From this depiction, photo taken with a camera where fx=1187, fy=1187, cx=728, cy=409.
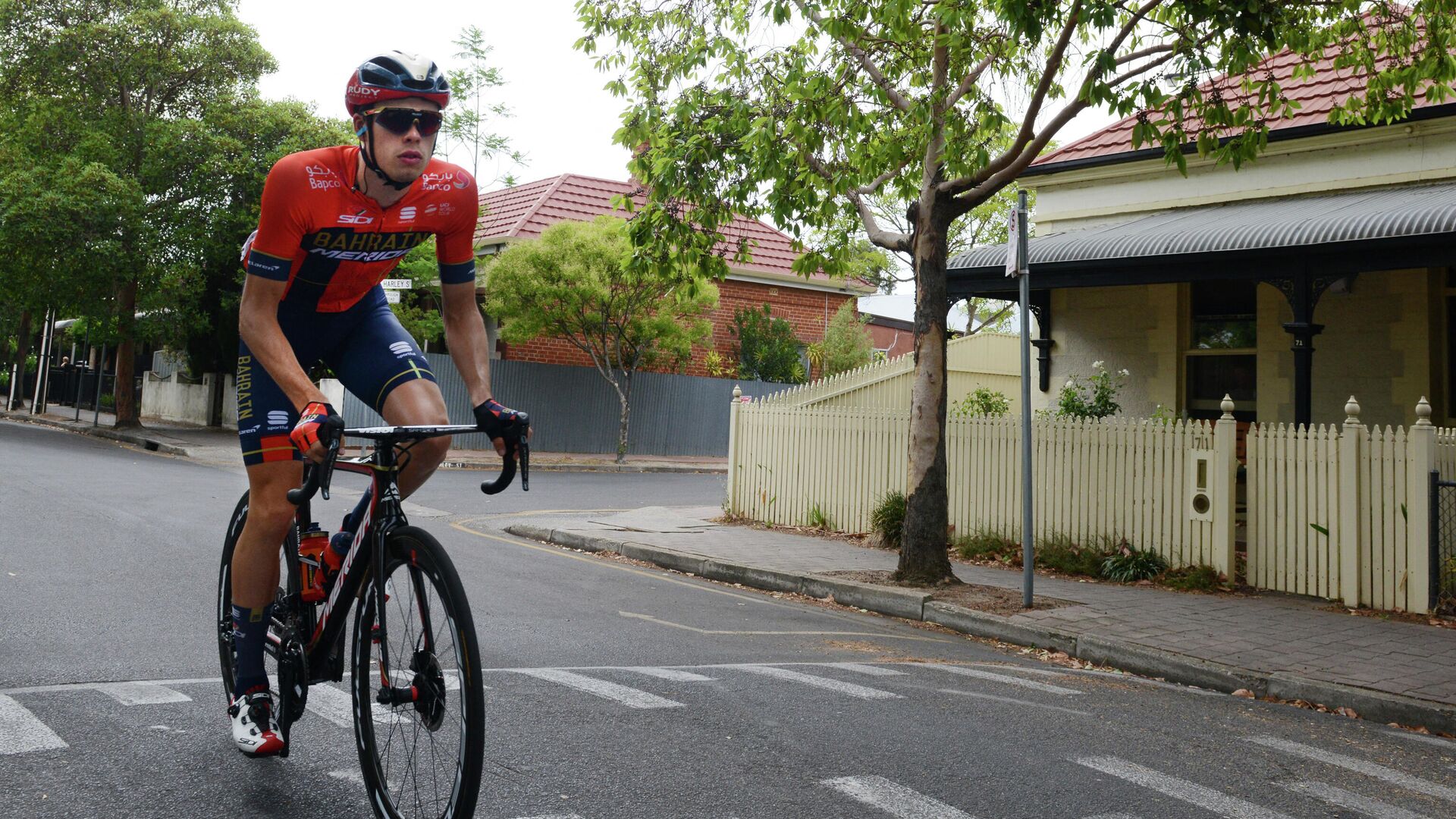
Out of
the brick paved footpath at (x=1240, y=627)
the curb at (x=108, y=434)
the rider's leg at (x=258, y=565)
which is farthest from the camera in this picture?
the curb at (x=108, y=434)

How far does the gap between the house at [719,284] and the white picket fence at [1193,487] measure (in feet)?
44.0

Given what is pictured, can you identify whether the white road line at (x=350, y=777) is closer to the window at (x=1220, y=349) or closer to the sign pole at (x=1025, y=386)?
the sign pole at (x=1025, y=386)

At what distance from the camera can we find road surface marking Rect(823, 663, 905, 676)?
6130mm

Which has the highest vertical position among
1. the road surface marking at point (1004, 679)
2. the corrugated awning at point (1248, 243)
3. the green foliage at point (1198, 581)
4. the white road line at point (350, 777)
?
the corrugated awning at point (1248, 243)

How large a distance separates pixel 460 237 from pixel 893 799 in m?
2.30

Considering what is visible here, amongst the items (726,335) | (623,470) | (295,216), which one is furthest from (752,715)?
(726,335)

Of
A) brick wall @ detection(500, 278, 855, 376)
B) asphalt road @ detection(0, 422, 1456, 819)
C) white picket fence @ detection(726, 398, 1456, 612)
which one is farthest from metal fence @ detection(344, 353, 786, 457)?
asphalt road @ detection(0, 422, 1456, 819)

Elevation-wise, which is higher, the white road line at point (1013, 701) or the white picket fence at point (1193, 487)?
the white picket fence at point (1193, 487)

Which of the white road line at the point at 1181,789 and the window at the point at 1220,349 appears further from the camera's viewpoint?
the window at the point at 1220,349

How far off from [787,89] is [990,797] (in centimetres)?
697

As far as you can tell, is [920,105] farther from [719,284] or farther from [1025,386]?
[719,284]

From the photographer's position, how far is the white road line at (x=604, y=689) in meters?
5.00

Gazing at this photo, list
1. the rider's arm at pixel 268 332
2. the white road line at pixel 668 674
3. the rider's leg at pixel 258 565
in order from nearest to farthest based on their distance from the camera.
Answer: the rider's arm at pixel 268 332
the rider's leg at pixel 258 565
the white road line at pixel 668 674

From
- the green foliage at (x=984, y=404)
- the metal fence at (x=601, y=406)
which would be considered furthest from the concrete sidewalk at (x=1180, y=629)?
the metal fence at (x=601, y=406)
